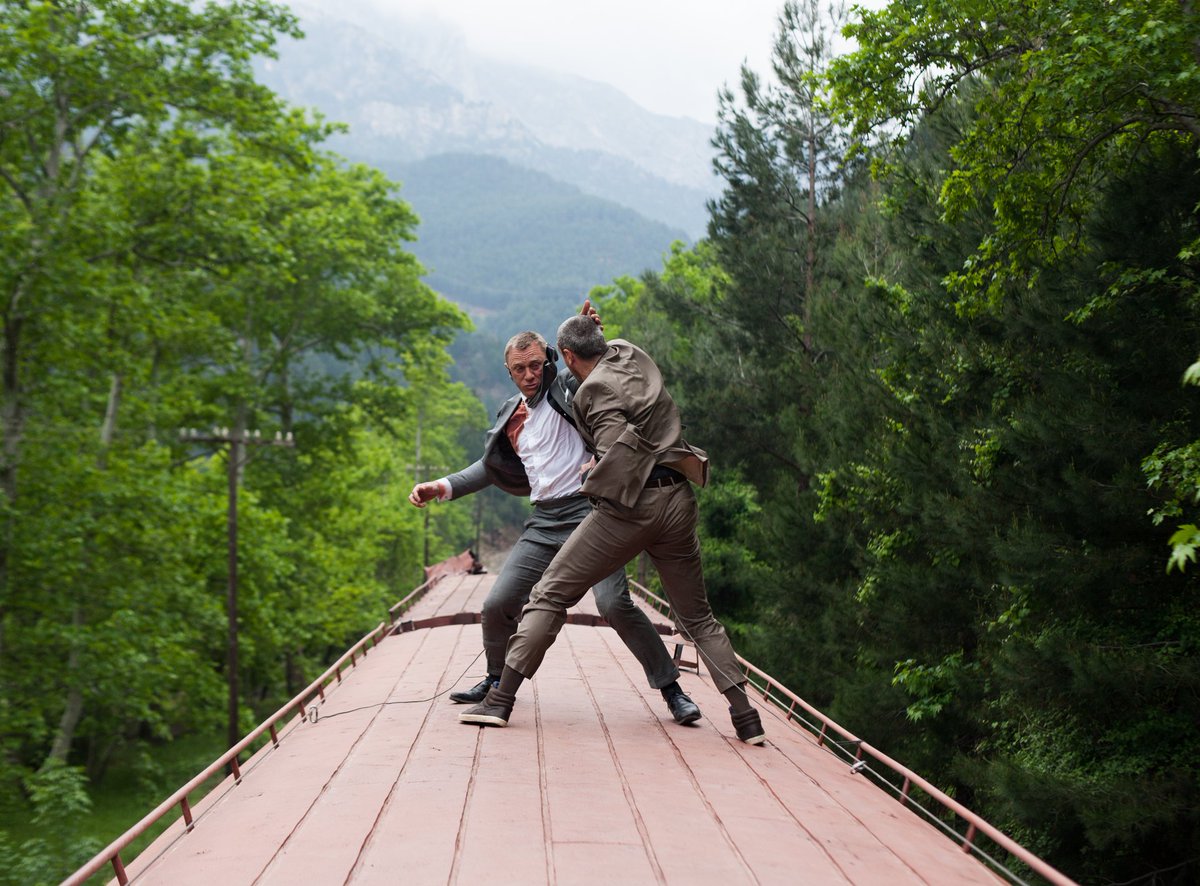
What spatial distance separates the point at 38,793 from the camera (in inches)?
640

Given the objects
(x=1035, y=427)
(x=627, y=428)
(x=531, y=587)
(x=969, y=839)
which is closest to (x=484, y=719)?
(x=531, y=587)

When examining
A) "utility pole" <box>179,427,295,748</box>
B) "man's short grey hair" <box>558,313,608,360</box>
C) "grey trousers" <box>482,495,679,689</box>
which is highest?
"man's short grey hair" <box>558,313,608,360</box>

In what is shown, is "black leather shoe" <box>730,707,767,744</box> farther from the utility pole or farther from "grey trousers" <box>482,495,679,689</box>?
the utility pole

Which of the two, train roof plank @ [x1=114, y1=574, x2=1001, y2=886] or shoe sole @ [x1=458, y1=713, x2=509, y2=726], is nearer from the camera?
train roof plank @ [x1=114, y1=574, x2=1001, y2=886]

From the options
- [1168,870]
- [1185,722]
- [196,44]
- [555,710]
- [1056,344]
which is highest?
[196,44]

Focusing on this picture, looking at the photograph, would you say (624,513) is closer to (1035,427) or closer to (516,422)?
(516,422)

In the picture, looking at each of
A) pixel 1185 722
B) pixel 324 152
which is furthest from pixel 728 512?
pixel 1185 722

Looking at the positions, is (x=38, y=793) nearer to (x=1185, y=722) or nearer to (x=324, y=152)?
(x=1185, y=722)

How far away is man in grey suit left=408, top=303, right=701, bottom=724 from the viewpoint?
602cm

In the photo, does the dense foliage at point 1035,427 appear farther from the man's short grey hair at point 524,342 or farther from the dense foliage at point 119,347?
the dense foliage at point 119,347

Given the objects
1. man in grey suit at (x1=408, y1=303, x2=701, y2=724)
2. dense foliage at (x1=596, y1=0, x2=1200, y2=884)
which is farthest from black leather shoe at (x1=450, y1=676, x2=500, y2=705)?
dense foliage at (x1=596, y1=0, x2=1200, y2=884)

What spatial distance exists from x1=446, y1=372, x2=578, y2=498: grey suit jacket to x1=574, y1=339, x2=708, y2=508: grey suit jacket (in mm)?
565

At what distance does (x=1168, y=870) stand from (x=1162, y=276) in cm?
536

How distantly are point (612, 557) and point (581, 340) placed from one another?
1.06m
